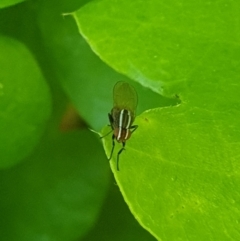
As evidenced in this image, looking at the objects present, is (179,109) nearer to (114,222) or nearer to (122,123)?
(122,123)

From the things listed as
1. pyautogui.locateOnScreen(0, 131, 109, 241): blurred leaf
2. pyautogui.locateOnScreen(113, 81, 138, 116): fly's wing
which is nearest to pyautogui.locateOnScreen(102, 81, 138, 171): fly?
pyautogui.locateOnScreen(113, 81, 138, 116): fly's wing

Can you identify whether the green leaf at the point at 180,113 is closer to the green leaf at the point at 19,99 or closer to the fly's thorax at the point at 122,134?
the fly's thorax at the point at 122,134

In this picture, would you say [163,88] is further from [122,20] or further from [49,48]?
[49,48]

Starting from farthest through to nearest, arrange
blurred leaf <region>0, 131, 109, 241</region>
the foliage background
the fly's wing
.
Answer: blurred leaf <region>0, 131, 109, 241</region> → the fly's wing → the foliage background

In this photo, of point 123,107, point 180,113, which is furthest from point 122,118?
point 180,113

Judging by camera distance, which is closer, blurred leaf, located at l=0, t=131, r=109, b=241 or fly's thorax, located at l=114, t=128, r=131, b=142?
fly's thorax, located at l=114, t=128, r=131, b=142

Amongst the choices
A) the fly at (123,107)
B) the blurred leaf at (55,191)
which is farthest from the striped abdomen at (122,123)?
the blurred leaf at (55,191)

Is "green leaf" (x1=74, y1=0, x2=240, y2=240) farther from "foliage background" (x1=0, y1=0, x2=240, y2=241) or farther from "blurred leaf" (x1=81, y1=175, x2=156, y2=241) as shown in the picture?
"blurred leaf" (x1=81, y1=175, x2=156, y2=241)
